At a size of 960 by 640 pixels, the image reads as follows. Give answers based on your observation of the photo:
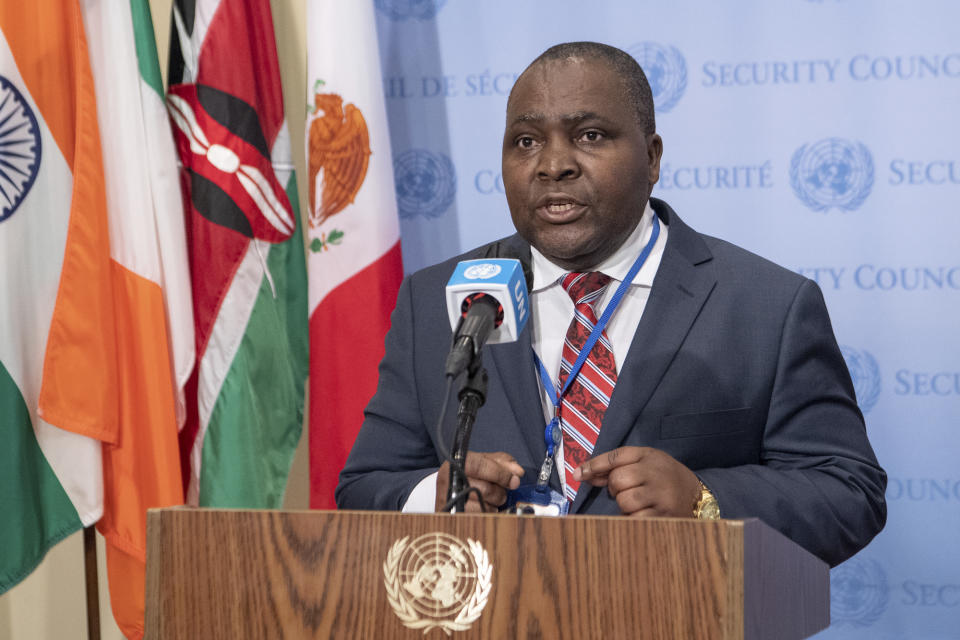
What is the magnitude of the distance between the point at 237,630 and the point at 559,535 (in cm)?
37

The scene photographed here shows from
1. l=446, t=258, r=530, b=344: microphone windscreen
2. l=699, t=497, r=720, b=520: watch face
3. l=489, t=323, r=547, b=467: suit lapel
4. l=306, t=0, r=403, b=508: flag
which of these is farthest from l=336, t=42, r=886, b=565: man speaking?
l=306, t=0, r=403, b=508: flag

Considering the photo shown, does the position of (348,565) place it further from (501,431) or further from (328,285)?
(328,285)

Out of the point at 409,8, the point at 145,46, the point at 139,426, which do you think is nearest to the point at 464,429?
the point at 139,426

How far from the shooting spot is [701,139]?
3152 millimetres

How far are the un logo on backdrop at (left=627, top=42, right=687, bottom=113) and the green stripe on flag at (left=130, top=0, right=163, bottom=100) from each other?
1.51 meters

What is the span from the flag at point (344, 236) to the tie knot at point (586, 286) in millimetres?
1214

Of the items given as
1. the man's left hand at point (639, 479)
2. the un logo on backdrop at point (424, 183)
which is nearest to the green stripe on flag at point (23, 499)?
the un logo on backdrop at point (424, 183)

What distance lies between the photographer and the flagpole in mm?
2926

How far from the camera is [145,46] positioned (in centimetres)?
292

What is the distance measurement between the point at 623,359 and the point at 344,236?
1.46 m

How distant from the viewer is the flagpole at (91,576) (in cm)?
293

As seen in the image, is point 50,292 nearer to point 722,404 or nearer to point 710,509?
point 722,404

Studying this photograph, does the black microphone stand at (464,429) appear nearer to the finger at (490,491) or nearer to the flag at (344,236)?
the finger at (490,491)

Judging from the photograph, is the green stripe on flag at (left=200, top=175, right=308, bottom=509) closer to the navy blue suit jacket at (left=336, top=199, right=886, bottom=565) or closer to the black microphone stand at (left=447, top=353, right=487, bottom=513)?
the navy blue suit jacket at (left=336, top=199, right=886, bottom=565)
